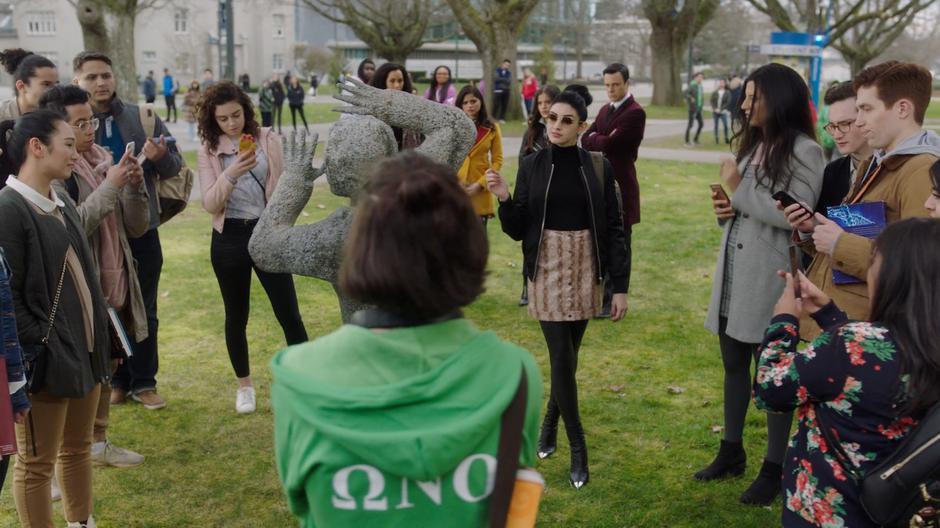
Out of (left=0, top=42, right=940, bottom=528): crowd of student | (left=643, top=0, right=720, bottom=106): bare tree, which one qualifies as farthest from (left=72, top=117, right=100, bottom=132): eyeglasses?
(left=643, top=0, right=720, bottom=106): bare tree

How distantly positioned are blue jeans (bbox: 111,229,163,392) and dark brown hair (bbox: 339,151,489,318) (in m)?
4.31

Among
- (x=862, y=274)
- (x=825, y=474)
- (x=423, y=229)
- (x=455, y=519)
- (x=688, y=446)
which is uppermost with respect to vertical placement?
(x=423, y=229)

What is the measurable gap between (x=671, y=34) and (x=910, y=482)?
33.0m

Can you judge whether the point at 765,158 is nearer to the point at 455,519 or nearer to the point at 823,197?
the point at 823,197

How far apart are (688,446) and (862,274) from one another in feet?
6.46

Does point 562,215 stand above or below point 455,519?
above

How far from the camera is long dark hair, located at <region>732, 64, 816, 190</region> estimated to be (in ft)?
13.6

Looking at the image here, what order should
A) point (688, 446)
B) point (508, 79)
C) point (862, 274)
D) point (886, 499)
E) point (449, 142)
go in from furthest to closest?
point (508, 79)
point (688, 446)
point (862, 274)
point (449, 142)
point (886, 499)

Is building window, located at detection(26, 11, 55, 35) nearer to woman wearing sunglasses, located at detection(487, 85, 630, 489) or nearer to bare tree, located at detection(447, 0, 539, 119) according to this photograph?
bare tree, located at detection(447, 0, 539, 119)

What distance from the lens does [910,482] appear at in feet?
8.11

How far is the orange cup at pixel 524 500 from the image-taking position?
1.95m

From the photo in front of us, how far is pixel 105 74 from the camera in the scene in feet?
17.5

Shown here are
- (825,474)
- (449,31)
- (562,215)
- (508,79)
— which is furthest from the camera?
(449,31)

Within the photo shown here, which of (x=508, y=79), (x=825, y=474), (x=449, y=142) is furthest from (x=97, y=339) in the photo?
(x=508, y=79)
